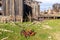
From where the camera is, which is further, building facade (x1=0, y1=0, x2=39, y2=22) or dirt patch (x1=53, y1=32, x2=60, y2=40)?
building facade (x1=0, y1=0, x2=39, y2=22)

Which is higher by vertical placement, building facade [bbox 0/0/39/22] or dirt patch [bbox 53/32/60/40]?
building facade [bbox 0/0/39/22]

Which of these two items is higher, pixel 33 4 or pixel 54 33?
pixel 33 4

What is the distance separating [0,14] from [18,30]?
1153 cm

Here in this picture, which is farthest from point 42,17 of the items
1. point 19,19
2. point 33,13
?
point 19,19

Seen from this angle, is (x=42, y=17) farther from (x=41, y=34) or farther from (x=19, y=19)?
(x=41, y=34)

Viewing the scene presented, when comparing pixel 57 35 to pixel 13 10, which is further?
pixel 13 10

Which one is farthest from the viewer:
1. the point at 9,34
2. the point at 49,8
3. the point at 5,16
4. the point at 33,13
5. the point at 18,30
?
the point at 49,8

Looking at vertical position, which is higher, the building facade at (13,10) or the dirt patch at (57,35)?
the building facade at (13,10)

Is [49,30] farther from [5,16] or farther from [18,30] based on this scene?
[5,16]

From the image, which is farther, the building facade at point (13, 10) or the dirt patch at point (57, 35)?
the building facade at point (13, 10)

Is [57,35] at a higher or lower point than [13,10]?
lower

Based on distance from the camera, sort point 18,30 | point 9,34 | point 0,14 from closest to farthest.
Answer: point 9,34 < point 18,30 < point 0,14

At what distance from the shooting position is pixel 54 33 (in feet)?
64.7

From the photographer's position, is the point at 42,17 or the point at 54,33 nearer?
the point at 54,33
